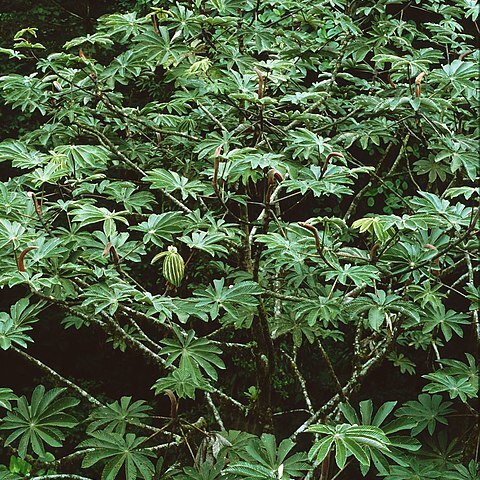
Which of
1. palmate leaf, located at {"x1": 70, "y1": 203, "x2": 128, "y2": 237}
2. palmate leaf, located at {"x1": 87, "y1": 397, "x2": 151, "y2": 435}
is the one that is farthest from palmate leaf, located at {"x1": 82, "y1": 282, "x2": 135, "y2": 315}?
palmate leaf, located at {"x1": 87, "y1": 397, "x2": 151, "y2": 435}

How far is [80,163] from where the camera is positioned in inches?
74.1

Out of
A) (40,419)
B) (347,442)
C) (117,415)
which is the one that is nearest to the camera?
(347,442)

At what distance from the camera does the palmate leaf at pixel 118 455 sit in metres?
1.63

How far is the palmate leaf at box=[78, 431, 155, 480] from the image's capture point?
64.3 inches

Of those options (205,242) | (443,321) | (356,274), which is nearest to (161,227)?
(205,242)

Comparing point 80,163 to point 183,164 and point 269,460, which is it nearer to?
point 183,164

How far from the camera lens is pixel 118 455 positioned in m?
1.66

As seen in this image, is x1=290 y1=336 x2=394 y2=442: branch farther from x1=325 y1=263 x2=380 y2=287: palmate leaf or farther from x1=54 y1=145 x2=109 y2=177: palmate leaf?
x1=54 y1=145 x2=109 y2=177: palmate leaf

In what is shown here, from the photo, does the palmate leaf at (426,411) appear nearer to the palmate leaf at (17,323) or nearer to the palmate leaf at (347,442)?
the palmate leaf at (347,442)

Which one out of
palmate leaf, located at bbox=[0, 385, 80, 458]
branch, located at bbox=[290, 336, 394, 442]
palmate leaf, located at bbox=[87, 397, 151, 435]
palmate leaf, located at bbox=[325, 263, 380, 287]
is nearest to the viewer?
palmate leaf, located at bbox=[325, 263, 380, 287]

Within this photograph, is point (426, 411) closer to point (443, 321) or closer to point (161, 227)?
point (443, 321)

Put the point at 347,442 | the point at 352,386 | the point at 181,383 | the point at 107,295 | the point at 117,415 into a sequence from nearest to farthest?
1. the point at 347,442
2. the point at 107,295
3. the point at 181,383
4. the point at 117,415
5. the point at 352,386

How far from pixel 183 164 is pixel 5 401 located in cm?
95

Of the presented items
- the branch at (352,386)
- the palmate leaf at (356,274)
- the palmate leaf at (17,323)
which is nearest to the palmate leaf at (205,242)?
the palmate leaf at (356,274)
